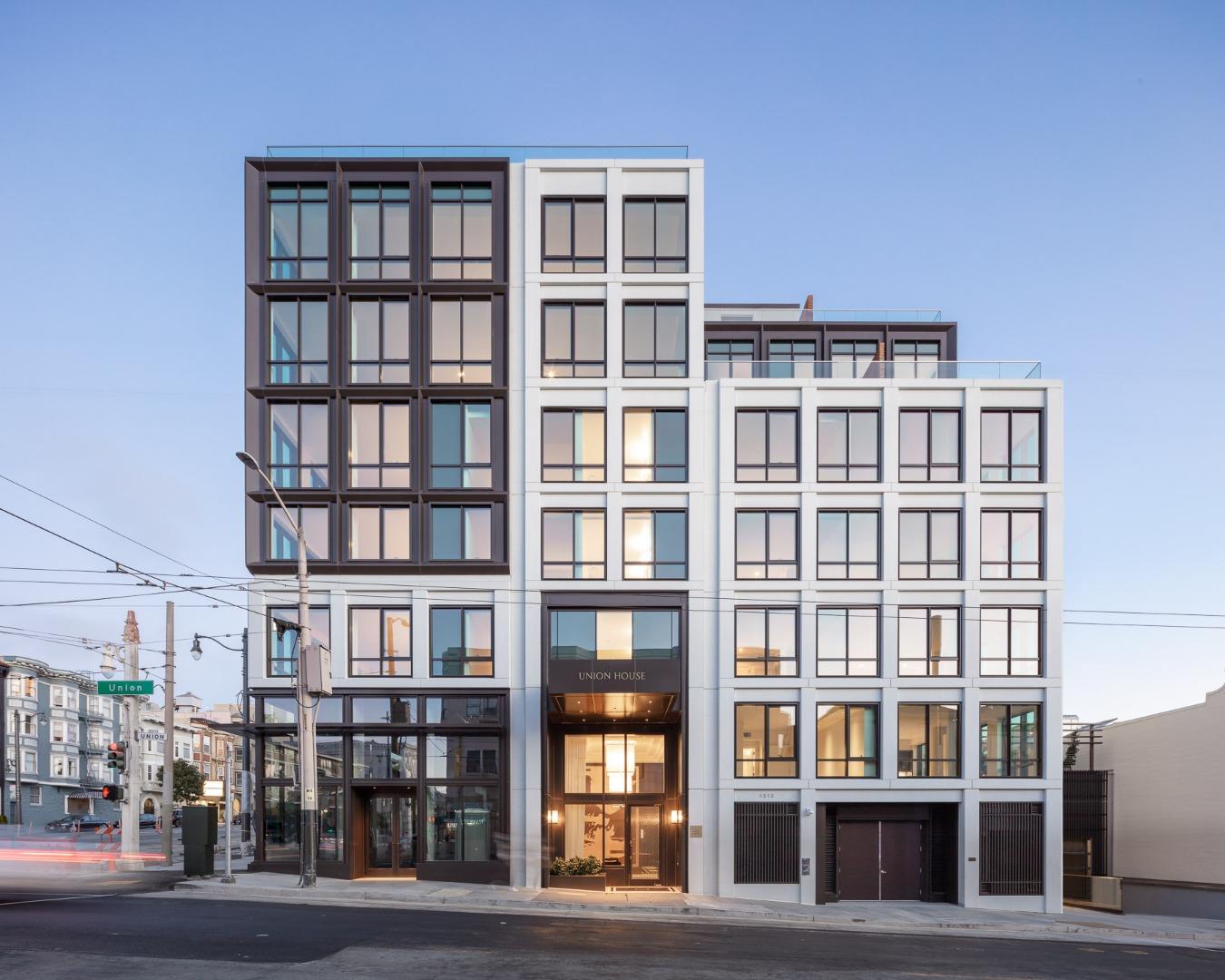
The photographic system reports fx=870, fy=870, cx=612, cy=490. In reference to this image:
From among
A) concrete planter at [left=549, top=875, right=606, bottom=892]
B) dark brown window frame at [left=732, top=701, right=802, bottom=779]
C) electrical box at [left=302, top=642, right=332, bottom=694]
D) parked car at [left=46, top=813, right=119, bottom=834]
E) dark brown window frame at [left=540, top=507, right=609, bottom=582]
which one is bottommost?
parked car at [left=46, top=813, right=119, bottom=834]

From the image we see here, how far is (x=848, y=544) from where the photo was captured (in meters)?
28.6

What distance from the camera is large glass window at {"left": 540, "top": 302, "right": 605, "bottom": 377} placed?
1132 inches

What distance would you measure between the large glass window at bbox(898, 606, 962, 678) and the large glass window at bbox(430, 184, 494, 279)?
17.9 meters

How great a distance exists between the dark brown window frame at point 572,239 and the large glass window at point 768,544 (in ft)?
31.4

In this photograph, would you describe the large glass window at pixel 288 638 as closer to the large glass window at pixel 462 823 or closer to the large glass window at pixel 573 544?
the large glass window at pixel 462 823

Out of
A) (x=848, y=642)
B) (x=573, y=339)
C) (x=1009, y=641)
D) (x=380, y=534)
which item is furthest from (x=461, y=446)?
(x=1009, y=641)

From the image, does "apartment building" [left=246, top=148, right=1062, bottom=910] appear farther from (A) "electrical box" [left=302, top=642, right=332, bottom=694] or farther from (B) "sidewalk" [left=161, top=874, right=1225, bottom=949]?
(A) "electrical box" [left=302, top=642, right=332, bottom=694]

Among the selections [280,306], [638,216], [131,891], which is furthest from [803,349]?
[131,891]

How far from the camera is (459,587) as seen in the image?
27.9 metres

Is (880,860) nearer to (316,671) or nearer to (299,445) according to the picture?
(316,671)

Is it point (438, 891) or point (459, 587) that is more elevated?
point (459, 587)

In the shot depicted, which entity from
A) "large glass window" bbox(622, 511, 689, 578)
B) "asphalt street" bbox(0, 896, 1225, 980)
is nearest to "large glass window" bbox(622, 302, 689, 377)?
→ "large glass window" bbox(622, 511, 689, 578)

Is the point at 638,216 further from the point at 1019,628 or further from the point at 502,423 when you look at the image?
the point at 1019,628

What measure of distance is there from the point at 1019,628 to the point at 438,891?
19.6 meters
